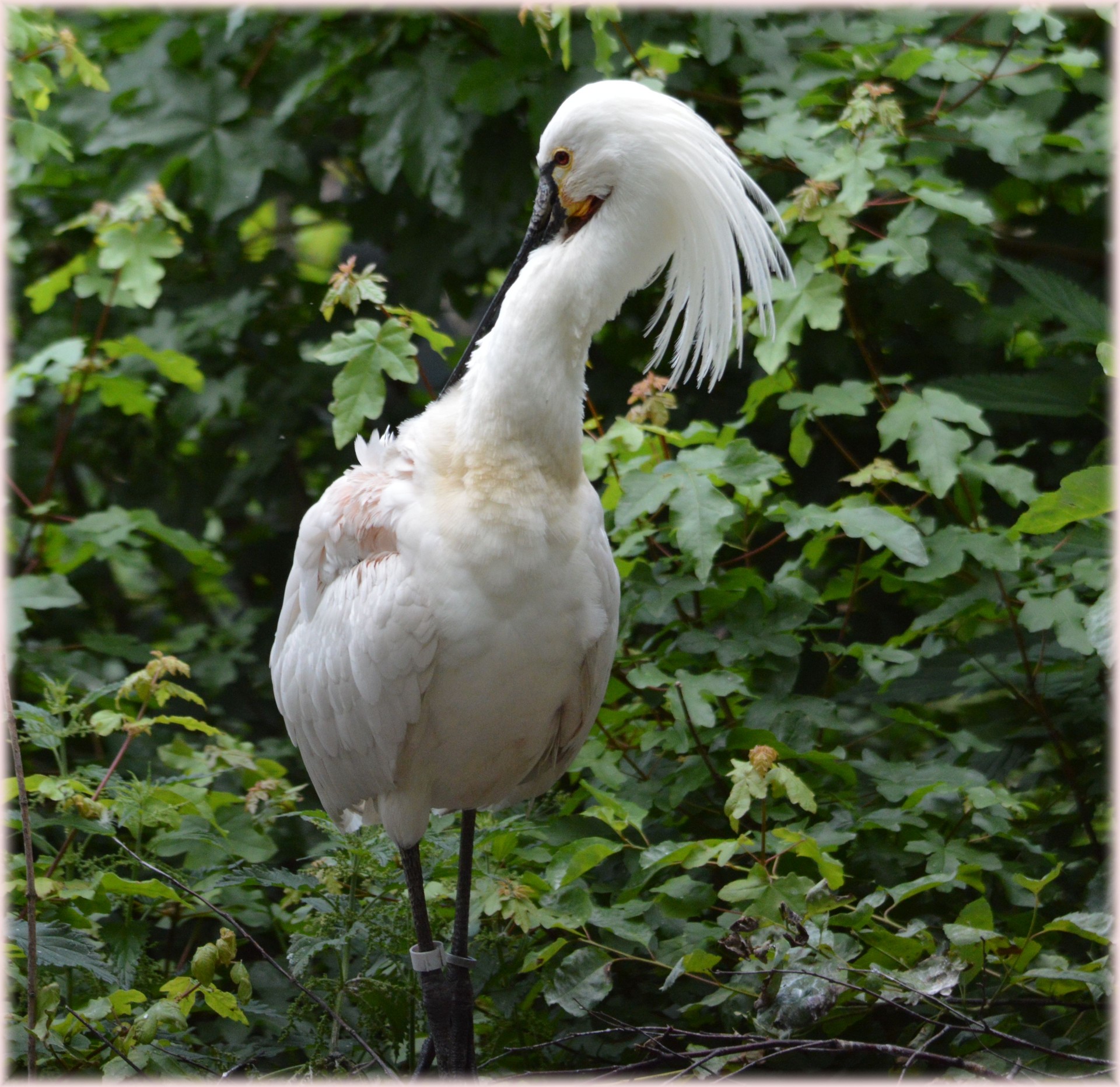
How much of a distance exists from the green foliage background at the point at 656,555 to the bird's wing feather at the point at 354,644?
32 cm

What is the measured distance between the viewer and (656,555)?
337 cm

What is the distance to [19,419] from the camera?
4.67 m

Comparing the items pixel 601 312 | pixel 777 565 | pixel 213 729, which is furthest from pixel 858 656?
pixel 213 729

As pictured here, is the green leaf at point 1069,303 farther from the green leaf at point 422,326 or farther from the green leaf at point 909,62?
the green leaf at point 422,326

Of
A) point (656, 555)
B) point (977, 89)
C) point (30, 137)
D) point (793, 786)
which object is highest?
point (977, 89)

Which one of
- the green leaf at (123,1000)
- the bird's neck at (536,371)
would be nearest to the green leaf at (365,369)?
the bird's neck at (536,371)

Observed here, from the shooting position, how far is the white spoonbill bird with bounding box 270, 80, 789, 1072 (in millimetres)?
2234

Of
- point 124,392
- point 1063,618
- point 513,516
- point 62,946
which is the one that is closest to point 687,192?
point 513,516

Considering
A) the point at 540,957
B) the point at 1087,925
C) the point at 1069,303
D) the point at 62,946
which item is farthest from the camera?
the point at 1069,303

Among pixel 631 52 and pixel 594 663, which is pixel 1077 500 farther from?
pixel 631 52

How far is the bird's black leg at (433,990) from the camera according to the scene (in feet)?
8.24

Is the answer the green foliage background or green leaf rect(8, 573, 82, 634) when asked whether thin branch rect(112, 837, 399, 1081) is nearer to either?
the green foliage background

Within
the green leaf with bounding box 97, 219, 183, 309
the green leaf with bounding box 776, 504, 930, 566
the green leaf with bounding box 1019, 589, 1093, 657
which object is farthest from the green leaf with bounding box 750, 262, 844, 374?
the green leaf with bounding box 97, 219, 183, 309

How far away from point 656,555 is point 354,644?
4.05ft
